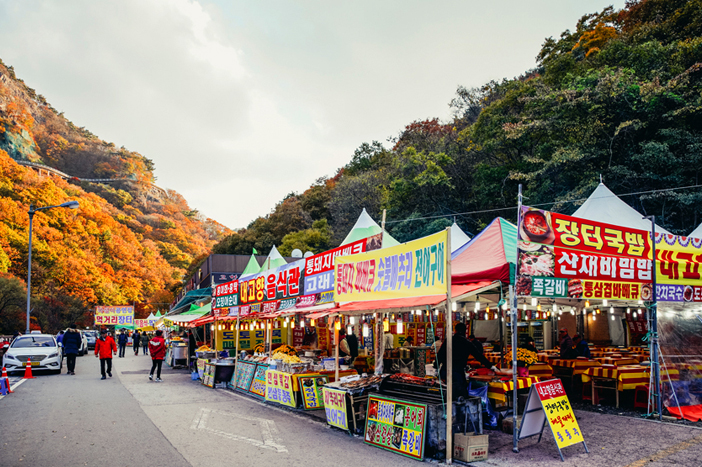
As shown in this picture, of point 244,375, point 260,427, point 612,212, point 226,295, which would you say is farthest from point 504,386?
point 226,295

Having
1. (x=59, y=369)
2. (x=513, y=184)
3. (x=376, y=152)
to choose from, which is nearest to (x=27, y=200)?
(x=376, y=152)

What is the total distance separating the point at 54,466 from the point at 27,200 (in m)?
77.7

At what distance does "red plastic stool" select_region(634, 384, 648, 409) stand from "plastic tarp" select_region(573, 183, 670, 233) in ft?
19.3

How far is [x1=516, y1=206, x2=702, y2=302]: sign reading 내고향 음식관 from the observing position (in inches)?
294

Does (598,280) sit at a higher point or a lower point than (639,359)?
higher

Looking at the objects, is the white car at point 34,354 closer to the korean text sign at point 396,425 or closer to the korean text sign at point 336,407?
the korean text sign at point 336,407

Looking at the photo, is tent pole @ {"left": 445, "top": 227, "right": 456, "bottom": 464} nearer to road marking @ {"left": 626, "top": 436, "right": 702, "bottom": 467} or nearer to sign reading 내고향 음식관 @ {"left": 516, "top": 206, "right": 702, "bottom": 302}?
sign reading 내고향 음식관 @ {"left": 516, "top": 206, "right": 702, "bottom": 302}

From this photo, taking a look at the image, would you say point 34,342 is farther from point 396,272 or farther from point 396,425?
point 396,425

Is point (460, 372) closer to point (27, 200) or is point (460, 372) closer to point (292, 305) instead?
point (292, 305)

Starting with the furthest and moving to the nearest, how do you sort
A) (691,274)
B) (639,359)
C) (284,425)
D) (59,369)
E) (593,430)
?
(59,369)
(639,359)
(691,274)
(284,425)
(593,430)

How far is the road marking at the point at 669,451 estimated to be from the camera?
633 cm

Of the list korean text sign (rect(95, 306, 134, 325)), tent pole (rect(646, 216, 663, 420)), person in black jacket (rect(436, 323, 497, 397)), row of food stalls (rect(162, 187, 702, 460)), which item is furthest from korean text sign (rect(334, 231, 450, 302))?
korean text sign (rect(95, 306, 134, 325))

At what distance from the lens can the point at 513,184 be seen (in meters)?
26.0

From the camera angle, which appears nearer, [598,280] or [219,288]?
[598,280]
